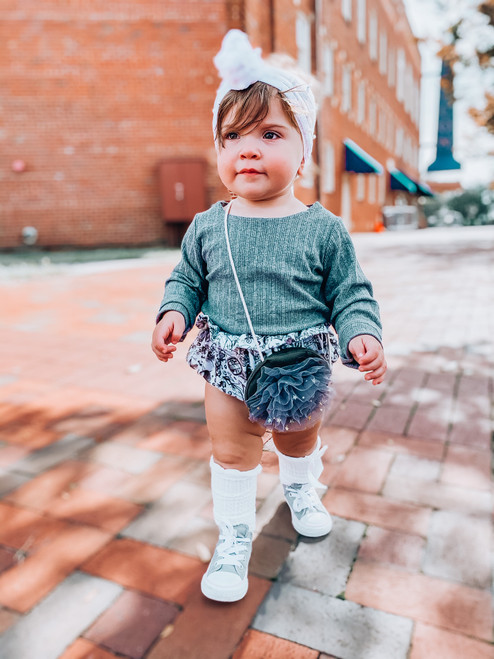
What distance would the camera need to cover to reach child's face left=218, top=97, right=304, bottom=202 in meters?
1.34

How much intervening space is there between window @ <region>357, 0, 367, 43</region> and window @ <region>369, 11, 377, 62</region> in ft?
3.47

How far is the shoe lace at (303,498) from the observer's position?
180cm

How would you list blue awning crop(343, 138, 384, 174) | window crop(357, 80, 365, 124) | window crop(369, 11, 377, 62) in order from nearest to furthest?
blue awning crop(343, 138, 384, 174)
window crop(357, 80, 365, 124)
window crop(369, 11, 377, 62)

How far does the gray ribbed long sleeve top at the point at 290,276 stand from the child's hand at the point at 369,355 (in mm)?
37

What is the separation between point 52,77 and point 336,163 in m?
8.32

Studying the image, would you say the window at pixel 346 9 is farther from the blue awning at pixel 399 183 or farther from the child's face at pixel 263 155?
the child's face at pixel 263 155

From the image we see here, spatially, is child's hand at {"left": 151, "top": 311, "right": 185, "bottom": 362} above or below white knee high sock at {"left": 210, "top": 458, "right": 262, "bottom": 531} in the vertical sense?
above

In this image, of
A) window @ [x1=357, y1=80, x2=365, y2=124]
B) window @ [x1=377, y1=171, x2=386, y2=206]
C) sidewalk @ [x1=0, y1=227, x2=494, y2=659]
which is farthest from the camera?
window @ [x1=377, y1=171, x2=386, y2=206]

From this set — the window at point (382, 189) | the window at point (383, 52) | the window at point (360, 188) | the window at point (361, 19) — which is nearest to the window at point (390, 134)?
the window at point (383, 52)

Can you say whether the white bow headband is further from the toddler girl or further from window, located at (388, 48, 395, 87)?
window, located at (388, 48, 395, 87)

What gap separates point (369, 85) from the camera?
64.3 ft

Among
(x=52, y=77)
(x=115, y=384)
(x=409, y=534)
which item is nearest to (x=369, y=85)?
(x=52, y=77)

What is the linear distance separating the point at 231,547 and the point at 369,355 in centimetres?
75

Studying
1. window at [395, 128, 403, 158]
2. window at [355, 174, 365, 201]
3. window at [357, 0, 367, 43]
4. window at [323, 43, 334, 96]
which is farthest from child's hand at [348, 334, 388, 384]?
window at [395, 128, 403, 158]
